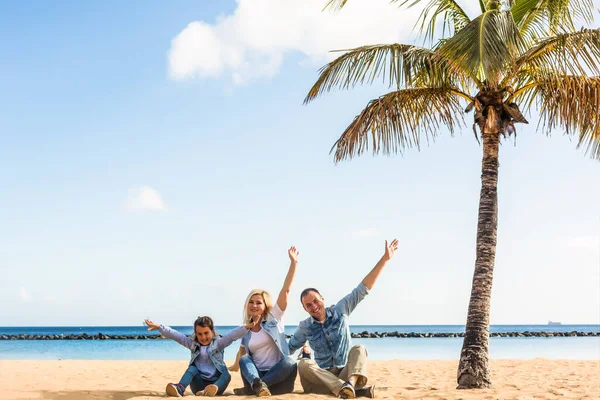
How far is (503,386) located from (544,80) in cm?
464

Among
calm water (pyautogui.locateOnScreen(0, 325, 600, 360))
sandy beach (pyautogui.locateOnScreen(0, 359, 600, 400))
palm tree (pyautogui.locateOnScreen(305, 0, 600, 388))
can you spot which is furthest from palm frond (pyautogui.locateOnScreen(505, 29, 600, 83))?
calm water (pyautogui.locateOnScreen(0, 325, 600, 360))

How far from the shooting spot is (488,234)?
31.7 ft

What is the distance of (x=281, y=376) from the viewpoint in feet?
25.1

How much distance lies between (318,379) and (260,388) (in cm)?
69

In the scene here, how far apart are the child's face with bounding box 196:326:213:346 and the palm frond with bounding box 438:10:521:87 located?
480 cm

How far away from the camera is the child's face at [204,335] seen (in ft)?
25.8

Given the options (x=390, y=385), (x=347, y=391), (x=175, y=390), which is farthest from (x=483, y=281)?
(x=175, y=390)

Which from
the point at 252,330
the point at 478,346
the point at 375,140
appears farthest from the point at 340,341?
the point at 375,140

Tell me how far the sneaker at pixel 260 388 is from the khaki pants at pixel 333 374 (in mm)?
496

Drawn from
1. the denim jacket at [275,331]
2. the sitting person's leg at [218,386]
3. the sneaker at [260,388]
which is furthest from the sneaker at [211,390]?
the denim jacket at [275,331]

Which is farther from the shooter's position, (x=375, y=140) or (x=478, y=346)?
(x=375, y=140)

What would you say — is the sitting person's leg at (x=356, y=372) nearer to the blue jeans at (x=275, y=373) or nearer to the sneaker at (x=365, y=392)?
the sneaker at (x=365, y=392)

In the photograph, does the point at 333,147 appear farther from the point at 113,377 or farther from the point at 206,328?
the point at 113,377

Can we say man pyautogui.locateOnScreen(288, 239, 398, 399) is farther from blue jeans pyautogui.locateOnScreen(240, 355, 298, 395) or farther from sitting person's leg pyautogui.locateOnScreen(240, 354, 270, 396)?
sitting person's leg pyautogui.locateOnScreen(240, 354, 270, 396)
